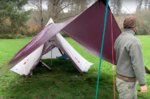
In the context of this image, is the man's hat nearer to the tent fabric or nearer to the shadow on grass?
the tent fabric

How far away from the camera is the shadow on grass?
559cm

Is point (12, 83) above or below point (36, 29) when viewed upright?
above

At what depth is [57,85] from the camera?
248 inches

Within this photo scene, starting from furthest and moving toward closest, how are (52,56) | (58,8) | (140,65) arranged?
(58,8)
(52,56)
(140,65)

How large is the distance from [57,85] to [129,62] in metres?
2.77

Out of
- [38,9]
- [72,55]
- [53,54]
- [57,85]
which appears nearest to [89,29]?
[57,85]

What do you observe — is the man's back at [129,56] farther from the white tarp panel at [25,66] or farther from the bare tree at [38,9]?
the bare tree at [38,9]

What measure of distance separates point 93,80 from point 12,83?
163 centimetres

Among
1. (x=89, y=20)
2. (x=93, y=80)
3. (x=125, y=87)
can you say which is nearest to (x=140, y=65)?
(x=125, y=87)

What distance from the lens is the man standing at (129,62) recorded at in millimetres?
3652

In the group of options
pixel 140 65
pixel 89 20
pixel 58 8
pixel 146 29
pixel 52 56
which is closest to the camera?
pixel 140 65

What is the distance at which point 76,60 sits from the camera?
7.47 metres

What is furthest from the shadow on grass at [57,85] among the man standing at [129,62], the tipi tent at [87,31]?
the man standing at [129,62]

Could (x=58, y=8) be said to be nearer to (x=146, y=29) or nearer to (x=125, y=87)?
(x=146, y=29)
